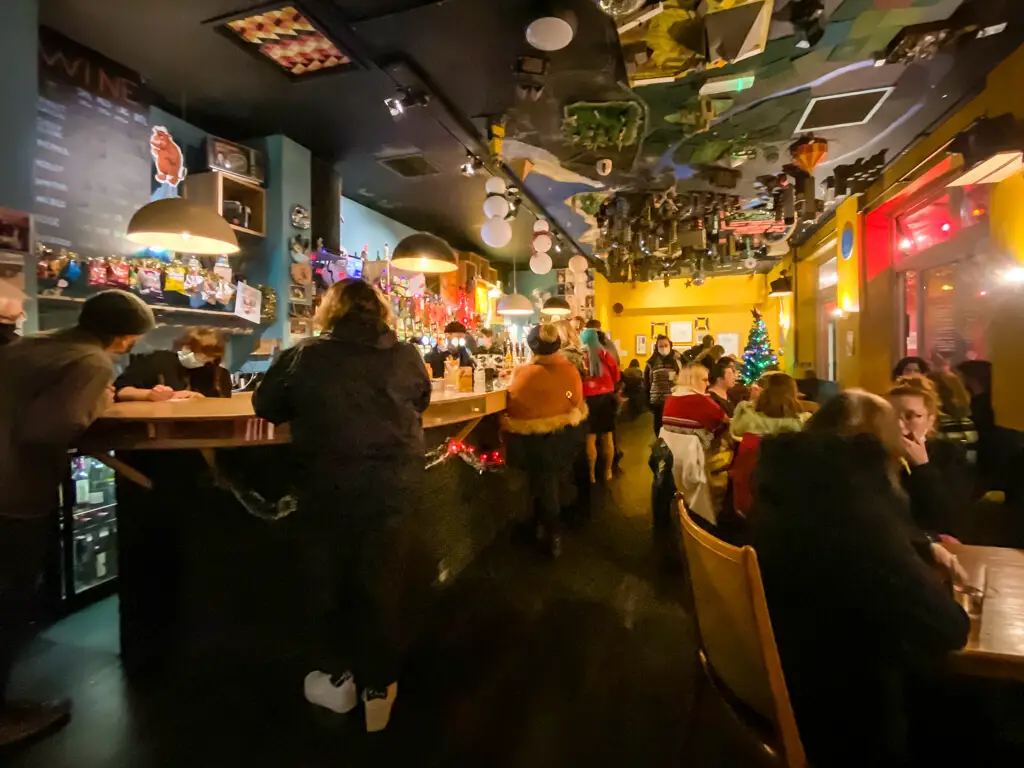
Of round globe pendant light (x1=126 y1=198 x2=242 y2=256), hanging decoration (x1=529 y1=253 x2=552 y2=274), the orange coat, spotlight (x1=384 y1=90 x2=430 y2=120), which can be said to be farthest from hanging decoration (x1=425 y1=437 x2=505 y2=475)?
hanging decoration (x1=529 y1=253 x2=552 y2=274)

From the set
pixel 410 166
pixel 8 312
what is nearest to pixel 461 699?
pixel 8 312

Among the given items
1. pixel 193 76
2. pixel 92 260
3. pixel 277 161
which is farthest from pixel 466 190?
pixel 92 260

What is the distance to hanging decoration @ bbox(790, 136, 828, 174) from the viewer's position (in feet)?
17.7

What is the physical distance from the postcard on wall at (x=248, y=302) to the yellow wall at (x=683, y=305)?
1023cm

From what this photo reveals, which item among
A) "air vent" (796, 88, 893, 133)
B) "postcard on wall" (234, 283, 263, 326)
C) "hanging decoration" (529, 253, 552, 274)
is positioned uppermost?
"air vent" (796, 88, 893, 133)

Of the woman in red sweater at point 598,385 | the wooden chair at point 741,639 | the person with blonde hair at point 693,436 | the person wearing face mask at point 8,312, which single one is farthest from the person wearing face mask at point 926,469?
the person wearing face mask at point 8,312

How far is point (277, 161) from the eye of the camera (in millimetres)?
4875

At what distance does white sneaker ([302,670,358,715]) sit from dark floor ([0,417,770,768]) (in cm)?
4

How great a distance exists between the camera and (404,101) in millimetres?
3928

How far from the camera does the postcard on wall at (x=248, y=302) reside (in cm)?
463

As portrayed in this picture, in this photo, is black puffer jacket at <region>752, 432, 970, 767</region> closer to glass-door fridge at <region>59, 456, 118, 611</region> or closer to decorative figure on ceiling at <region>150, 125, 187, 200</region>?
glass-door fridge at <region>59, 456, 118, 611</region>

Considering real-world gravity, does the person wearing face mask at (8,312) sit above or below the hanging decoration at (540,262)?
below

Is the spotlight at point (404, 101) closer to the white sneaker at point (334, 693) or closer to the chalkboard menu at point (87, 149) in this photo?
the chalkboard menu at point (87, 149)

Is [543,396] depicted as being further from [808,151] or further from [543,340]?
[808,151]
